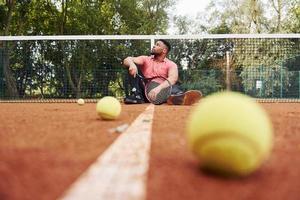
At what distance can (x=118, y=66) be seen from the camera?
1494 centimetres

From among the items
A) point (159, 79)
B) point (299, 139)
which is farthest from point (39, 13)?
point (299, 139)

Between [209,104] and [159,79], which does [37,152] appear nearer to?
[209,104]

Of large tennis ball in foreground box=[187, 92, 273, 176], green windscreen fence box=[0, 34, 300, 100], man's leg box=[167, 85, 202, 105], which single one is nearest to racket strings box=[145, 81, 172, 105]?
man's leg box=[167, 85, 202, 105]

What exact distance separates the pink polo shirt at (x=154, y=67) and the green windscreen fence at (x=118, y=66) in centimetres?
255

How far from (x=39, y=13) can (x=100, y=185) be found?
31632mm

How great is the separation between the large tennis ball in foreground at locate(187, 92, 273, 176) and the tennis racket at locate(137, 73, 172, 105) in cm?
840

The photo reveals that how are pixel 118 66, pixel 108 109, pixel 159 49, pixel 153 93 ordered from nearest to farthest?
pixel 108 109, pixel 153 93, pixel 159 49, pixel 118 66

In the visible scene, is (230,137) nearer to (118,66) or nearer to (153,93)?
(153,93)

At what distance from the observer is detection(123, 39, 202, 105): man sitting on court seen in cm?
1113

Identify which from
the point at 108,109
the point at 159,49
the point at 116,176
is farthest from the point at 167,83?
the point at 116,176

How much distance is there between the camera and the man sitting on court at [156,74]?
1113 cm

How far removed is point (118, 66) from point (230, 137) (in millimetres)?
12914

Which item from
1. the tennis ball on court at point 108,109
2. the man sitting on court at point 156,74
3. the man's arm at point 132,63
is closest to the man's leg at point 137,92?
the man sitting on court at point 156,74

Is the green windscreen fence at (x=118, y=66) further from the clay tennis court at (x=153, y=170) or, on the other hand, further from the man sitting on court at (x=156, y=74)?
the clay tennis court at (x=153, y=170)
